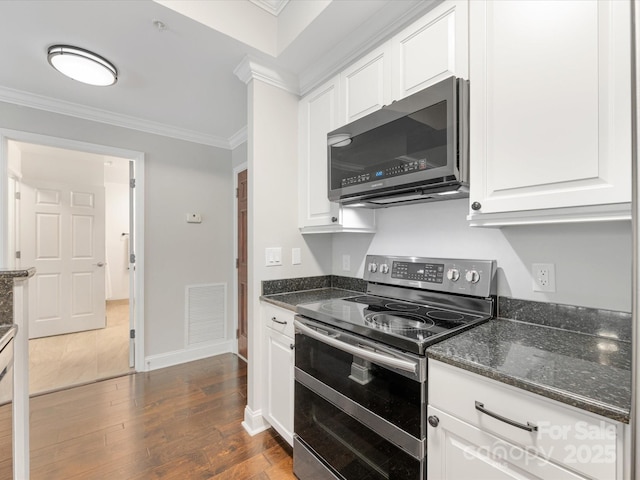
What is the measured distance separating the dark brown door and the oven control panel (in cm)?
182

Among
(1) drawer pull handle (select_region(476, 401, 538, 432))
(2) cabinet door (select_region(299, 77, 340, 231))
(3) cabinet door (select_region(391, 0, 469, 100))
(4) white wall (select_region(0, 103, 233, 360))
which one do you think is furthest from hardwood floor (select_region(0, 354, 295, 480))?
(3) cabinet door (select_region(391, 0, 469, 100))

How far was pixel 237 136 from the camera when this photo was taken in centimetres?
333

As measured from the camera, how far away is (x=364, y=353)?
45.8 inches

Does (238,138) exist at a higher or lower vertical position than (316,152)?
higher

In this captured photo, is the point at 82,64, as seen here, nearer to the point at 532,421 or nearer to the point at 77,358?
the point at 532,421

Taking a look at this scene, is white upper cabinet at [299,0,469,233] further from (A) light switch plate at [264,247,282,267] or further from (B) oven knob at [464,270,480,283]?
(B) oven knob at [464,270,480,283]

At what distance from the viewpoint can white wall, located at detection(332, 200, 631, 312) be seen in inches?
43.2

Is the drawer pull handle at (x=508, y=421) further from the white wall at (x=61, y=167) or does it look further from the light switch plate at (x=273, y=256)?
the white wall at (x=61, y=167)

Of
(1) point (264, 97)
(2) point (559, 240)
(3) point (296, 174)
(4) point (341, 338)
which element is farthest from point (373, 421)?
(1) point (264, 97)

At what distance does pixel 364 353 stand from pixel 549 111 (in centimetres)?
110

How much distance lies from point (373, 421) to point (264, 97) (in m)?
2.02

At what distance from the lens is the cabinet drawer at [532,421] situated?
68cm

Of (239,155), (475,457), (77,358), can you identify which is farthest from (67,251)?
(475,457)

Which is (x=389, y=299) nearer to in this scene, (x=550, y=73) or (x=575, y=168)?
(x=575, y=168)
